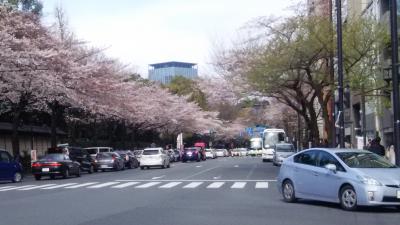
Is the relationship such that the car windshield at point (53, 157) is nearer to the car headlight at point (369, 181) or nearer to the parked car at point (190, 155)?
the car headlight at point (369, 181)

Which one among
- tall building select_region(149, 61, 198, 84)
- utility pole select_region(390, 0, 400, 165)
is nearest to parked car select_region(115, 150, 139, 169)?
utility pole select_region(390, 0, 400, 165)

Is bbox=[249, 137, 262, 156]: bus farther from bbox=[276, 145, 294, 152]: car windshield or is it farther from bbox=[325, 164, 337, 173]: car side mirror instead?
bbox=[325, 164, 337, 173]: car side mirror

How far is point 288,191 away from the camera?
1784cm

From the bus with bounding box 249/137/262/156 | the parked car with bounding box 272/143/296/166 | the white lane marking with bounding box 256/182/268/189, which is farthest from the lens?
the bus with bounding box 249/137/262/156

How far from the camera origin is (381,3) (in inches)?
1601

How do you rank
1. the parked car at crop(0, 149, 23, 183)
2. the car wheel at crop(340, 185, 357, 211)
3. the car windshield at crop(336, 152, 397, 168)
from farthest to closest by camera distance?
the parked car at crop(0, 149, 23, 183) → the car windshield at crop(336, 152, 397, 168) → the car wheel at crop(340, 185, 357, 211)

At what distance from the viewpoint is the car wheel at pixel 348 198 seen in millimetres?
15091

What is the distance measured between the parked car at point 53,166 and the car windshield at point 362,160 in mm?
20582

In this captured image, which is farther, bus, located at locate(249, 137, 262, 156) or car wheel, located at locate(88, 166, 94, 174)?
bus, located at locate(249, 137, 262, 156)

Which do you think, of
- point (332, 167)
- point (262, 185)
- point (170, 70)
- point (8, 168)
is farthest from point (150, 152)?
point (170, 70)

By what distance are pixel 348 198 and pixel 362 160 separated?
1247 mm

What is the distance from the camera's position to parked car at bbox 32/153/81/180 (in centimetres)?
3359

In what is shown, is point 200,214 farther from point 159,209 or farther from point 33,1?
point 33,1

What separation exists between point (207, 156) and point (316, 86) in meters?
52.2
